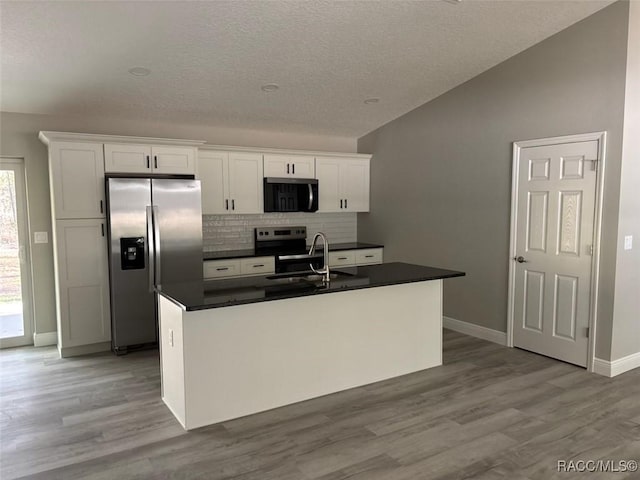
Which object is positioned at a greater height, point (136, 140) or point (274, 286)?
point (136, 140)

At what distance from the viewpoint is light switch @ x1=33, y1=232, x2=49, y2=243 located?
15.5 ft

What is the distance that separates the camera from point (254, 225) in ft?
19.7

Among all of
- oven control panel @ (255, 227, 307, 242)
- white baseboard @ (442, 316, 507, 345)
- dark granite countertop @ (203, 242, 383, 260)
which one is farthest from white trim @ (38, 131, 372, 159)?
white baseboard @ (442, 316, 507, 345)

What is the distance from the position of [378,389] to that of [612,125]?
9.70 feet

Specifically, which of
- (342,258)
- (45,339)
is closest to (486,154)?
(342,258)

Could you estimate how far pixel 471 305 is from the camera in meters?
5.22

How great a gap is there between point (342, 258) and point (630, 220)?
322cm

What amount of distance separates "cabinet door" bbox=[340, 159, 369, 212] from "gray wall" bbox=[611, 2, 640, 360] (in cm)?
332

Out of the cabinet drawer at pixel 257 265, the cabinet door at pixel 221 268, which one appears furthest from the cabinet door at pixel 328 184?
the cabinet door at pixel 221 268

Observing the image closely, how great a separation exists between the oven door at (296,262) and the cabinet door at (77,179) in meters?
2.07

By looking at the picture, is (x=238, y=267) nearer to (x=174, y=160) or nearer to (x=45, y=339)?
(x=174, y=160)

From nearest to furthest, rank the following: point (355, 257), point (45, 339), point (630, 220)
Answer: point (630, 220)
point (45, 339)
point (355, 257)

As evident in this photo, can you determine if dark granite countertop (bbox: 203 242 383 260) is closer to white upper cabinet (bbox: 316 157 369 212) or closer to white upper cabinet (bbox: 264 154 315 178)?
white upper cabinet (bbox: 316 157 369 212)

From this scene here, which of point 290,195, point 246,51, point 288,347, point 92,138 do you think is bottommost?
point 288,347
